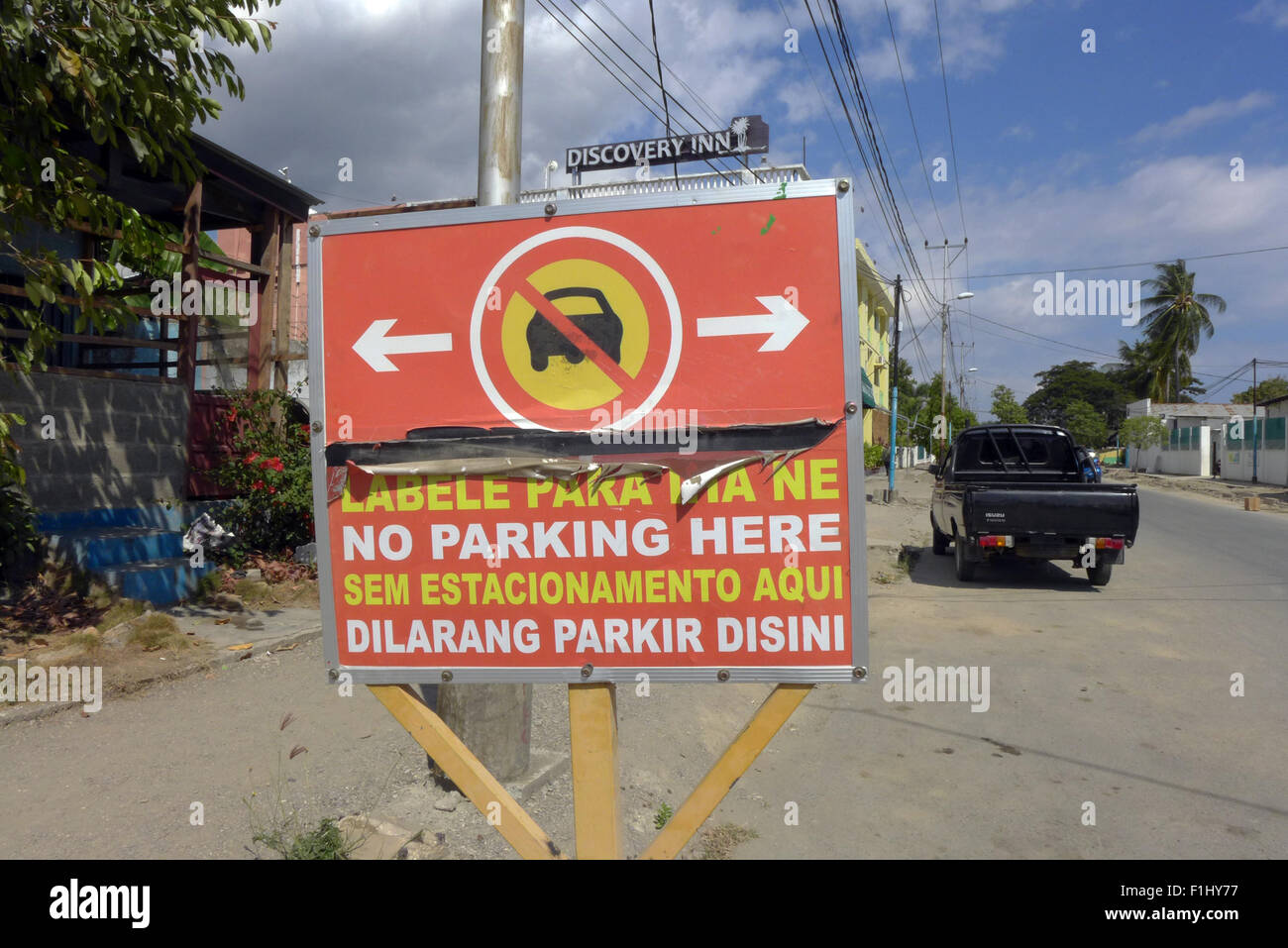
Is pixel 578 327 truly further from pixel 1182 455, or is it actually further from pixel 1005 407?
pixel 1005 407

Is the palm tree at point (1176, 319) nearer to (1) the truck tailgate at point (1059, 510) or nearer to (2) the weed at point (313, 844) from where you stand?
(1) the truck tailgate at point (1059, 510)

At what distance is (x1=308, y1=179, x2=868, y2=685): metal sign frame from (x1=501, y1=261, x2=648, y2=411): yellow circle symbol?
177mm

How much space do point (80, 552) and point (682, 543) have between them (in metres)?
7.16

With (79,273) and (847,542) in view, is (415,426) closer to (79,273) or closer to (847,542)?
(847,542)

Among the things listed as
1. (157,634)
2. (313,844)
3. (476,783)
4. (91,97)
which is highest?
(91,97)

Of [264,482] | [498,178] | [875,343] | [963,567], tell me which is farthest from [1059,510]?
[875,343]

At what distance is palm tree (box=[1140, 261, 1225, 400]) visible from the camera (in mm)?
53562

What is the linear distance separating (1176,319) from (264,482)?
58.3 m

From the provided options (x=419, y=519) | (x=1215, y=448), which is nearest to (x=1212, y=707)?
(x=419, y=519)

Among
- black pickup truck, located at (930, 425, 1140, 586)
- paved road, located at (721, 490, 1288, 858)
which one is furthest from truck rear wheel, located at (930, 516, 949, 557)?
paved road, located at (721, 490, 1288, 858)

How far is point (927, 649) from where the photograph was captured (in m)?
7.32

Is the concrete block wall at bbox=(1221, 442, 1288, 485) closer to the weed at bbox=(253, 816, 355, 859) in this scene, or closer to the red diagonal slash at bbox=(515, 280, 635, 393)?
the weed at bbox=(253, 816, 355, 859)

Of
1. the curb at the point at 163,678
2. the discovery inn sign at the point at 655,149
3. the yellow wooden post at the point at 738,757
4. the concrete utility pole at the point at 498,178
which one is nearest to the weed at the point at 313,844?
the concrete utility pole at the point at 498,178

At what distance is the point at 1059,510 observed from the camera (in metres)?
9.72
